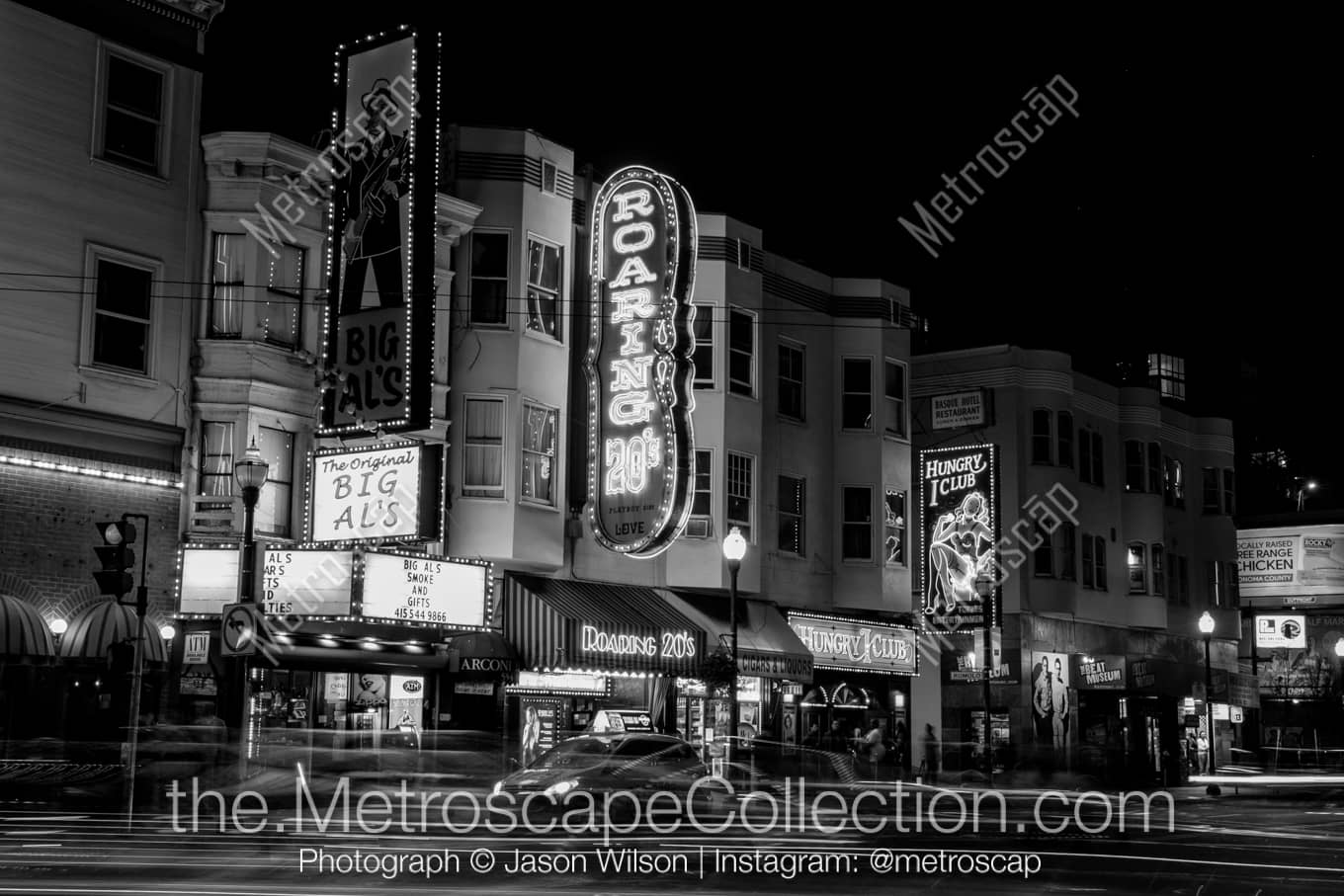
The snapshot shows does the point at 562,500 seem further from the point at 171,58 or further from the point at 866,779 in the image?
the point at 171,58

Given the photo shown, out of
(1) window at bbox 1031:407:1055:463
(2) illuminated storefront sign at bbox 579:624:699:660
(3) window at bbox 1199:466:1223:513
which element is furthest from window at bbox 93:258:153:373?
(3) window at bbox 1199:466:1223:513

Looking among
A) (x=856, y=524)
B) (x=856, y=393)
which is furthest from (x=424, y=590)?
(x=856, y=393)

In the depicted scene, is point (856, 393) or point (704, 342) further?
point (856, 393)

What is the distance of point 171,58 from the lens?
1124 inches

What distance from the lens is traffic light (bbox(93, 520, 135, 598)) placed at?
2180 cm

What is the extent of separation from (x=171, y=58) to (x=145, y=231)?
3.36m

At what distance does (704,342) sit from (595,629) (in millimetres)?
8286

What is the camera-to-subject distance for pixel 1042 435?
Answer: 5044cm

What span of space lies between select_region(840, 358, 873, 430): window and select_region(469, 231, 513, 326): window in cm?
1147

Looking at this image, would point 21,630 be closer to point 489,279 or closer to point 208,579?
point 208,579

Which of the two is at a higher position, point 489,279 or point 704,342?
point 489,279

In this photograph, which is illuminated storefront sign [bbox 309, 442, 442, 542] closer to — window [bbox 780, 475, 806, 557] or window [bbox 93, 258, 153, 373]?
window [bbox 93, 258, 153, 373]

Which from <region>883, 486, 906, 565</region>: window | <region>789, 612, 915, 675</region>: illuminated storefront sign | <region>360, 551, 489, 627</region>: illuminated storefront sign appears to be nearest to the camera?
<region>360, 551, 489, 627</region>: illuminated storefront sign

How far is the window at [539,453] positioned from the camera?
32.4 m
